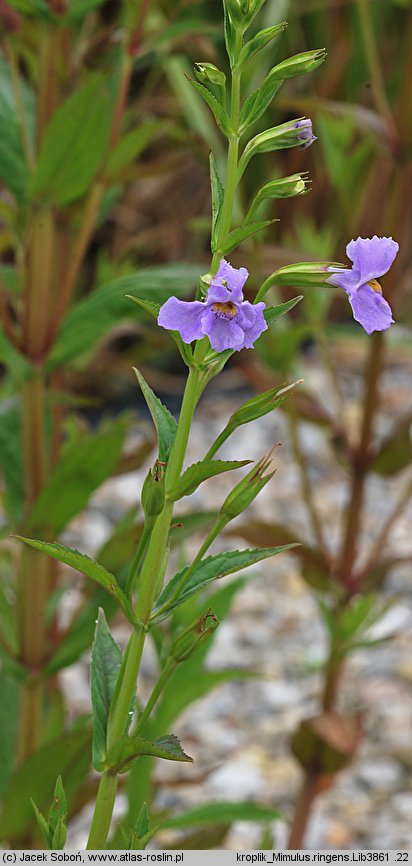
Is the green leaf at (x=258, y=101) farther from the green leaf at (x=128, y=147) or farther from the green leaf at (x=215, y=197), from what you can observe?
Result: the green leaf at (x=128, y=147)

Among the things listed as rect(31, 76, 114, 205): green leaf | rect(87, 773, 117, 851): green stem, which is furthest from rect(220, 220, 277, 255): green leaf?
rect(31, 76, 114, 205): green leaf

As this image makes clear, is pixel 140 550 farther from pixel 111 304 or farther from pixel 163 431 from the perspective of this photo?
pixel 111 304

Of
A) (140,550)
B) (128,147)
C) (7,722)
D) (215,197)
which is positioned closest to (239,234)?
(215,197)

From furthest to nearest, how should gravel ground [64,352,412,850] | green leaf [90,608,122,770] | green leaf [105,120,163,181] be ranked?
gravel ground [64,352,412,850], green leaf [105,120,163,181], green leaf [90,608,122,770]

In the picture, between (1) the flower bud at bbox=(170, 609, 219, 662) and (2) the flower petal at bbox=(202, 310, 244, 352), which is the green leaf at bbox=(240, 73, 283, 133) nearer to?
(2) the flower petal at bbox=(202, 310, 244, 352)
